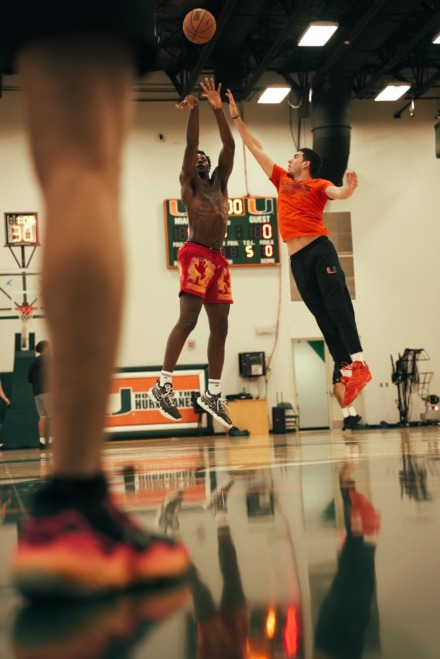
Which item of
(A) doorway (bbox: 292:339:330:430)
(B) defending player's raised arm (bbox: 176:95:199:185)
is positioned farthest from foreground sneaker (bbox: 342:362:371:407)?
(A) doorway (bbox: 292:339:330:430)

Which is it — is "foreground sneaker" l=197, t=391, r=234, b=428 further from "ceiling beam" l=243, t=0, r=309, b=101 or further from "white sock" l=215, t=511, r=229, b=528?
"ceiling beam" l=243, t=0, r=309, b=101

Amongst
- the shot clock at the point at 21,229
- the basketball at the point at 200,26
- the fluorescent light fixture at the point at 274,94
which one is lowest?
the shot clock at the point at 21,229

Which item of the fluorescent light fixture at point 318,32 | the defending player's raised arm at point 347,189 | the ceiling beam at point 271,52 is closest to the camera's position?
the defending player's raised arm at point 347,189

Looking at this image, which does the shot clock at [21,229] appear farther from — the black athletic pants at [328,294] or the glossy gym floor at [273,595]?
the glossy gym floor at [273,595]

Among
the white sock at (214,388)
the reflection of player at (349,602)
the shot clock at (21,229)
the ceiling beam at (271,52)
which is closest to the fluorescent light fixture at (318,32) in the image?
the ceiling beam at (271,52)

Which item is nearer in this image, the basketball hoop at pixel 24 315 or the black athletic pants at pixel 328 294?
the black athletic pants at pixel 328 294

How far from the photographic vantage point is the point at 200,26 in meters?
8.27

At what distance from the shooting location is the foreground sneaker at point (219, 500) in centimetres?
190

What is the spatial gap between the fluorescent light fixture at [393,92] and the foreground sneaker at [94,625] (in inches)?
680

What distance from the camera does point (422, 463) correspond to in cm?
329

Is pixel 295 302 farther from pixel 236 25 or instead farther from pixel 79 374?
pixel 79 374

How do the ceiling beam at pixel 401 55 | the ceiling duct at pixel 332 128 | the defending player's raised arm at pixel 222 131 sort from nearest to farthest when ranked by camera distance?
1. the defending player's raised arm at pixel 222 131
2. the ceiling beam at pixel 401 55
3. the ceiling duct at pixel 332 128

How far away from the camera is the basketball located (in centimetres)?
803

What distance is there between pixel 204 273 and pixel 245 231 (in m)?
10.9
